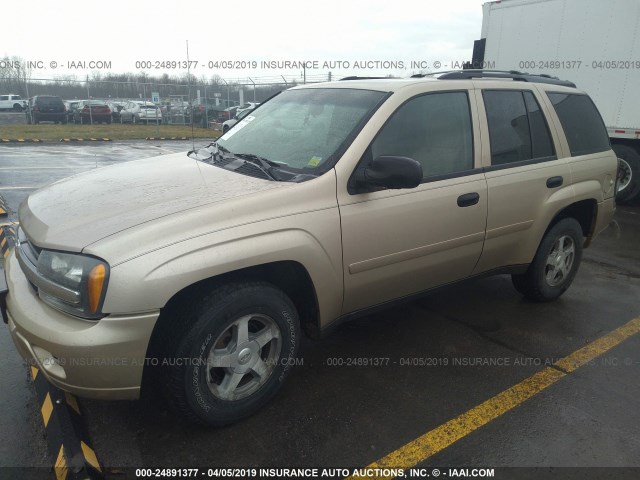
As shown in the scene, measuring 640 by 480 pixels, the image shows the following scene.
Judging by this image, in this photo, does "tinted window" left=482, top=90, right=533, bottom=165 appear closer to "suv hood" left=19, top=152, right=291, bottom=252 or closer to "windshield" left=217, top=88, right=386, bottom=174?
"windshield" left=217, top=88, right=386, bottom=174

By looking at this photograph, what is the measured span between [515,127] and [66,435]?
3479 mm

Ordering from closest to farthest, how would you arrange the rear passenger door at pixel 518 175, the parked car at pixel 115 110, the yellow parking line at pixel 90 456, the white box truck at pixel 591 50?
the yellow parking line at pixel 90 456 → the rear passenger door at pixel 518 175 → the white box truck at pixel 591 50 → the parked car at pixel 115 110

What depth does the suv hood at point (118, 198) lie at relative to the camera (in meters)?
2.30

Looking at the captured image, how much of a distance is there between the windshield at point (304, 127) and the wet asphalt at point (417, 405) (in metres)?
1.36

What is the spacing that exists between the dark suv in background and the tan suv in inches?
946

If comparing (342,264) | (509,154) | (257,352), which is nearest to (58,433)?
(257,352)

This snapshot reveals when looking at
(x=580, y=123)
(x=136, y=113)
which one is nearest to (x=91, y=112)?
(x=136, y=113)

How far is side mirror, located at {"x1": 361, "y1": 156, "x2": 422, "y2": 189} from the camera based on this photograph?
8.53ft

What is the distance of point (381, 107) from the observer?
2969 millimetres

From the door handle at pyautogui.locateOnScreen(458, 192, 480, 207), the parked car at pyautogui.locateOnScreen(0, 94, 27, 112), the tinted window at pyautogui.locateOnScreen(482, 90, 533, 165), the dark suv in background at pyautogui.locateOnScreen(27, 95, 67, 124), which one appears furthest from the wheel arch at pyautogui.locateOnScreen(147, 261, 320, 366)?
the parked car at pyautogui.locateOnScreen(0, 94, 27, 112)

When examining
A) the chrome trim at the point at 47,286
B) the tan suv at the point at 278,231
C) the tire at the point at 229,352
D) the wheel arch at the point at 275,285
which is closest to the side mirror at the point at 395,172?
the tan suv at the point at 278,231

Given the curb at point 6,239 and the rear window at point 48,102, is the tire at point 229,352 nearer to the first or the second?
the curb at point 6,239

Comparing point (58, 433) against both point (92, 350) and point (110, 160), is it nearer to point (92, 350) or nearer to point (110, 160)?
point (92, 350)

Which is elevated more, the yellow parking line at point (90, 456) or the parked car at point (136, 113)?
the parked car at point (136, 113)
